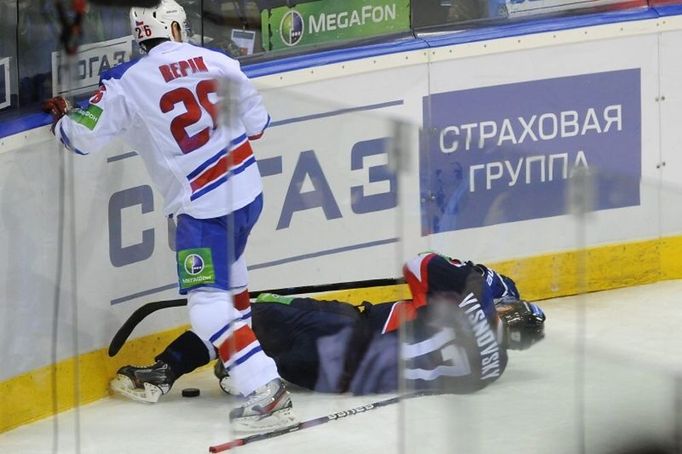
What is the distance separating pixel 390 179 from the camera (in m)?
3.03

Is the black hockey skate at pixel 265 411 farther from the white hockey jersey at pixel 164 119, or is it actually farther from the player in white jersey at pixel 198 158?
the white hockey jersey at pixel 164 119

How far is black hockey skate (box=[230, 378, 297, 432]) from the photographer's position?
134 inches

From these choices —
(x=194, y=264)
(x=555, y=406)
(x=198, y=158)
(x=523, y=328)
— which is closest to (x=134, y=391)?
(x=194, y=264)

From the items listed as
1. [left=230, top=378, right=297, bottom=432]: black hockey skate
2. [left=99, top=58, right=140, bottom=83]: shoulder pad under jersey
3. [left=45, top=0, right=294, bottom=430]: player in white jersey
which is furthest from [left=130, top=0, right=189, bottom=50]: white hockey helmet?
[left=230, top=378, right=297, bottom=432]: black hockey skate

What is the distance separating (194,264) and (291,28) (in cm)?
139

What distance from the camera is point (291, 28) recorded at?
16.4ft

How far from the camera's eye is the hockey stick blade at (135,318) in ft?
14.3

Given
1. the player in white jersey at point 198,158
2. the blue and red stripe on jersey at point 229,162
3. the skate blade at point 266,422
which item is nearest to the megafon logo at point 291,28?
the player in white jersey at point 198,158

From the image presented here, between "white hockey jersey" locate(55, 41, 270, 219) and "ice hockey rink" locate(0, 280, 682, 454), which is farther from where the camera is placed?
"white hockey jersey" locate(55, 41, 270, 219)

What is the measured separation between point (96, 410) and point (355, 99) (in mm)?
1425

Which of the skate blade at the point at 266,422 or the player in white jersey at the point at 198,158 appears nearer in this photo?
the player in white jersey at the point at 198,158

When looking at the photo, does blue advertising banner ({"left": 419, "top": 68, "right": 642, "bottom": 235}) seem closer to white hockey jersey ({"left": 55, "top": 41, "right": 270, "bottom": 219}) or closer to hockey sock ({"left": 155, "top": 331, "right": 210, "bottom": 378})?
white hockey jersey ({"left": 55, "top": 41, "right": 270, "bottom": 219})

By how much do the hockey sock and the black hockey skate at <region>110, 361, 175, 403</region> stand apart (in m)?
0.02

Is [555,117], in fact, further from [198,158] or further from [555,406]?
[555,406]
